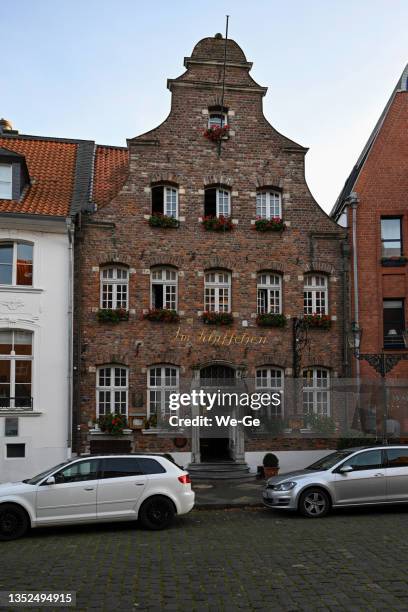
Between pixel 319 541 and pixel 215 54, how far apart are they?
17646mm

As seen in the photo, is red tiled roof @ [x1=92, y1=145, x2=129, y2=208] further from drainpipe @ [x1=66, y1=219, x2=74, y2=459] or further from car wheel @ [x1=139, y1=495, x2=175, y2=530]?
car wheel @ [x1=139, y1=495, x2=175, y2=530]

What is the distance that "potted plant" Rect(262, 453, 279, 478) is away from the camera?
20.4m

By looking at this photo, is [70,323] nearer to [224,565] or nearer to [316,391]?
[316,391]

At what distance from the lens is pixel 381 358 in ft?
64.8

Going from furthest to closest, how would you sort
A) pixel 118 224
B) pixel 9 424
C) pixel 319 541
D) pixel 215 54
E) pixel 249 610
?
pixel 215 54 < pixel 118 224 < pixel 9 424 < pixel 319 541 < pixel 249 610

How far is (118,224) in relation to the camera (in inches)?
863

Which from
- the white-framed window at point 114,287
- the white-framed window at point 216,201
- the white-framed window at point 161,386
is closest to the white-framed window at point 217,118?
the white-framed window at point 216,201

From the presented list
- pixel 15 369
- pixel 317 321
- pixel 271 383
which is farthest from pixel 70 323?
pixel 317 321

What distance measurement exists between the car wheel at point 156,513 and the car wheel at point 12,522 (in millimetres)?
2264

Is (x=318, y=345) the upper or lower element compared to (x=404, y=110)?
lower

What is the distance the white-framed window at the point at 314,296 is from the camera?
901 inches

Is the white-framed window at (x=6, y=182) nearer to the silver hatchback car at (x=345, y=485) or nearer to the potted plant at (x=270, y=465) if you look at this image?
the potted plant at (x=270, y=465)

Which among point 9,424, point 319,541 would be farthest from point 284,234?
point 319,541

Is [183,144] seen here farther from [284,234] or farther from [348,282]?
[348,282]
